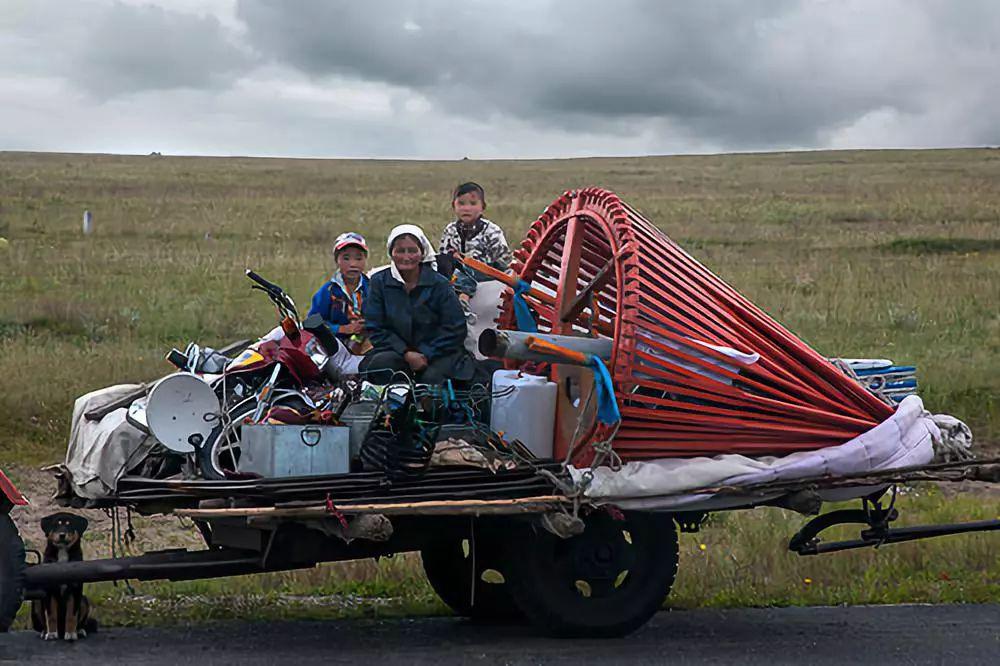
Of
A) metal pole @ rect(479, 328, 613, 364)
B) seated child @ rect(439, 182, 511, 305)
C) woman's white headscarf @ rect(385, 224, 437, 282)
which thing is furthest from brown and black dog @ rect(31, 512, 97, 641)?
seated child @ rect(439, 182, 511, 305)

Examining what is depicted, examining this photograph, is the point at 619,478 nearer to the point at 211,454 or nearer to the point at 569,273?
the point at 569,273

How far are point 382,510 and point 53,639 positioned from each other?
1850 millimetres

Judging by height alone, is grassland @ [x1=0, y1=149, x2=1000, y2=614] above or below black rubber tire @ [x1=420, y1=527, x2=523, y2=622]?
above

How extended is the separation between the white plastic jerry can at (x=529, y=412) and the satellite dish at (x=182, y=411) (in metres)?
1.39

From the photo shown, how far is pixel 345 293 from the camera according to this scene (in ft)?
26.1

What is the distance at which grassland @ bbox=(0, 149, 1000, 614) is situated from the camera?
8398 mm

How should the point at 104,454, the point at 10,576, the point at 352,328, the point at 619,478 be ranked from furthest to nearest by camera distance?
the point at 352,328 < the point at 104,454 < the point at 619,478 < the point at 10,576

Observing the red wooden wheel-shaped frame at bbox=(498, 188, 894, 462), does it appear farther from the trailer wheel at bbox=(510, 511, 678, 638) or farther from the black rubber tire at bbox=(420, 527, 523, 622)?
the black rubber tire at bbox=(420, 527, 523, 622)

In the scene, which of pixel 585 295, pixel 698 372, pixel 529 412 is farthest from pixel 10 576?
pixel 698 372

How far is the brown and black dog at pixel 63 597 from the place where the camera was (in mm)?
6270

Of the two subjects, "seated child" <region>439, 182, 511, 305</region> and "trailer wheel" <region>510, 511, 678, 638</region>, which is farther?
"seated child" <region>439, 182, 511, 305</region>

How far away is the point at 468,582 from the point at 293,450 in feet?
5.30

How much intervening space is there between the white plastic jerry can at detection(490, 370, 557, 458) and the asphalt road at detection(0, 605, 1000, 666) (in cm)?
97

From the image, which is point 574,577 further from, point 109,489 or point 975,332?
point 975,332
